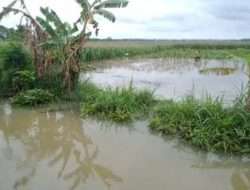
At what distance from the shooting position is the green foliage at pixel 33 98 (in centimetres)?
977

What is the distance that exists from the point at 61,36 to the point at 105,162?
18.9ft

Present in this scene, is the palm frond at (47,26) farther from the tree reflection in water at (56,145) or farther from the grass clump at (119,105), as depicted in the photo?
the tree reflection in water at (56,145)

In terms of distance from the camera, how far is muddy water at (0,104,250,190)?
15.8ft

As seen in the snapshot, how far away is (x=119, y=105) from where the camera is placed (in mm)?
8312

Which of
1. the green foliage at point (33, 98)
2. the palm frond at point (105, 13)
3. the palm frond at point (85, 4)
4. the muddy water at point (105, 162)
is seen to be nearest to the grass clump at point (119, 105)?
the muddy water at point (105, 162)

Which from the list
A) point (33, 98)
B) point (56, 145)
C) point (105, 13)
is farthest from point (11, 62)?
point (56, 145)

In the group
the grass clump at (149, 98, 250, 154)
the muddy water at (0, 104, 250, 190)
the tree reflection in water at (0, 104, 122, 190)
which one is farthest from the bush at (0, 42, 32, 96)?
the grass clump at (149, 98, 250, 154)

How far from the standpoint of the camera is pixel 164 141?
662 cm

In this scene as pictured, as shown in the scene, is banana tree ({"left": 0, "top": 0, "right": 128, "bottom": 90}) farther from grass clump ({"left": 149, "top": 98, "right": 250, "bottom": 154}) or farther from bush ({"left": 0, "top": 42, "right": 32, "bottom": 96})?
grass clump ({"left": 149, "top": 98, "right": 250, "bottom": 154})

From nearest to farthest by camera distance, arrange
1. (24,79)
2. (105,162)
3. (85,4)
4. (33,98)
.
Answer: (105,162), (33,98), (85,4), (24,79)

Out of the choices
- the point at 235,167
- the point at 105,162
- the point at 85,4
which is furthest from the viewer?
the point at 85,4

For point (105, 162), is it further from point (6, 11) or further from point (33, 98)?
point (6, 11)

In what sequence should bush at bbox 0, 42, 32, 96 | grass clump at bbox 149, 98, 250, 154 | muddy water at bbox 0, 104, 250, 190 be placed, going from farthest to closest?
bush at bbox 0, 42, 32, 96
grass clump at bbox 149, 98, 250, 154
muddy water at bbox 0, 104, 250, 190

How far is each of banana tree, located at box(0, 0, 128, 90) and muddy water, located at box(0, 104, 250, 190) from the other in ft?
9.03
